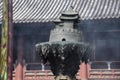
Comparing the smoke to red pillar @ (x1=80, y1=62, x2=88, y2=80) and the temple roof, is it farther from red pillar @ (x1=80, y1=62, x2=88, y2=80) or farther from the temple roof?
red pillar @ (x1=80, y1=62, x2=88, y2=80)

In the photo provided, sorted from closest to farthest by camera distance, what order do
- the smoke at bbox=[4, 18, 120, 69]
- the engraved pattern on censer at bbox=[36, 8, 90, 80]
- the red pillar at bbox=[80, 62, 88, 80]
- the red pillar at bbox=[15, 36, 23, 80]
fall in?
1. the engraved pattern on censer at bbox=[36, 8, 90, 80]
2. the red pillar at bbox=[80, 62, 88, 80]
3. the smoke at bbox=[4, 18, 120, 69]
4. the red pillar at bbox=[15, 36, 23, 80]

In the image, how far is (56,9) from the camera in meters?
15.6

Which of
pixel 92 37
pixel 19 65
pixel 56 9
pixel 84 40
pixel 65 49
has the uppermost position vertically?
pixel 56 9

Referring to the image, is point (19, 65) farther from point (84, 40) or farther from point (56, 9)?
point (56, 9)

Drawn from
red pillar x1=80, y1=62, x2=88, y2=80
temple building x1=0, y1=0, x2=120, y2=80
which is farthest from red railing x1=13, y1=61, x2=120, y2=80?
red pillar x1=80, y1=62, x2=88, y2=80

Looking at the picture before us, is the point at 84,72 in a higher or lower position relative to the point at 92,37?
→ lower

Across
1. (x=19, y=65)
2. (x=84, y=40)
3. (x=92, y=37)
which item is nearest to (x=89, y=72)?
(x=84, y=40)

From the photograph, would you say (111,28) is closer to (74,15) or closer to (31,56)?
(31,56)

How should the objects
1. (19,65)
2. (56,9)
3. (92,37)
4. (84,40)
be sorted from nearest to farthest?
(84,40) < (19,65) < (92,37) < (56,9)

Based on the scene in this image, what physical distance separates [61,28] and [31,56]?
7991mm

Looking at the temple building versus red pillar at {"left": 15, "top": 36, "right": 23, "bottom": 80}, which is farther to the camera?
red pillar at {"left": 15, "top": 36, "right": 23, "bottom": 80}

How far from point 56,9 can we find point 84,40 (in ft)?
11.3

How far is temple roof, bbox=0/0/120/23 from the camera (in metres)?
13.4

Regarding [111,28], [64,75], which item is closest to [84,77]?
[111,28]
